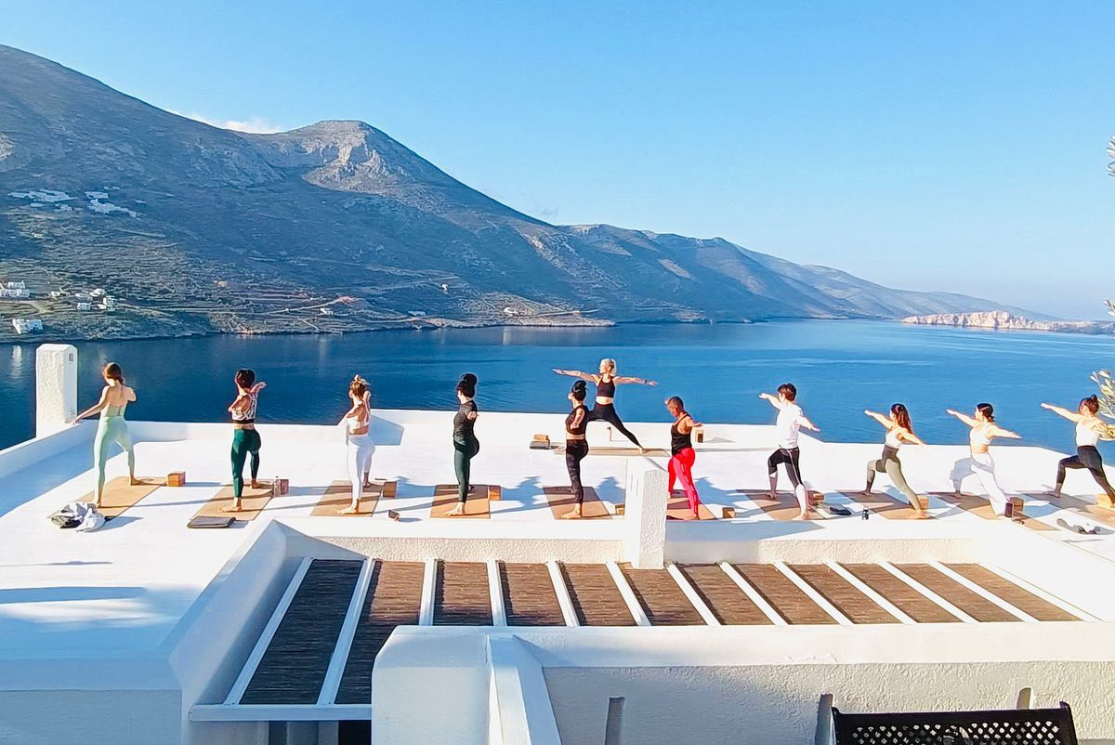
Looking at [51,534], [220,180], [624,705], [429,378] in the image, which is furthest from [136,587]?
[220,180]

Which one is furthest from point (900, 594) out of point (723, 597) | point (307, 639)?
point (307, 639)

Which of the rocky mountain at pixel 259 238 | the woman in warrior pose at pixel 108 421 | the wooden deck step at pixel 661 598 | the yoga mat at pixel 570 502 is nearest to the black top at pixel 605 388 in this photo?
the yoga mat at pixel 570 502

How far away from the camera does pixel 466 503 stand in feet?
27.2

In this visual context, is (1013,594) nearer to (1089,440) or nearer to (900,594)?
(900,594)

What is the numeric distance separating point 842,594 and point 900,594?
52cm

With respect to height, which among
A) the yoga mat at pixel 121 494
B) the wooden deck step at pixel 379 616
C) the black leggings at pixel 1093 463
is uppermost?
the black leggings at pixel 1093 463

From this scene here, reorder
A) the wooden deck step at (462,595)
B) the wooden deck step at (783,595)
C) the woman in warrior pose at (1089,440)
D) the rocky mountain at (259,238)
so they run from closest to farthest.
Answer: the wooden deck step at (462,595) < the wooden deck step at (783,595) < the woman in warrior pose at (1089,440) < the rocky mountain at (259,238)

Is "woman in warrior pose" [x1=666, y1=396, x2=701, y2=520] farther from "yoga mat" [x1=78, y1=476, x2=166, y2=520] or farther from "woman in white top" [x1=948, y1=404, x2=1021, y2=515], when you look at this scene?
"yoga mat" [x1=78, y1=476, x2=166, y2=520]

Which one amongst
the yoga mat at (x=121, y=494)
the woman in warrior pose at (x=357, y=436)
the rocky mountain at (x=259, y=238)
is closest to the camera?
the woman in warrior pose at (x=357, y=436)

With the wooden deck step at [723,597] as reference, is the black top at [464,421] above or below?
above

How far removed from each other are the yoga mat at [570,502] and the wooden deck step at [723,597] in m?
1.43

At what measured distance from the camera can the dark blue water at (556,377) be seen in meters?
45.8

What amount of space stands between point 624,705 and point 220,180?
15238cm

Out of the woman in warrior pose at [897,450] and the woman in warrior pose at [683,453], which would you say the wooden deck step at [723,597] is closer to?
the woman in warrior pose at [683,453]
